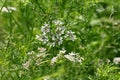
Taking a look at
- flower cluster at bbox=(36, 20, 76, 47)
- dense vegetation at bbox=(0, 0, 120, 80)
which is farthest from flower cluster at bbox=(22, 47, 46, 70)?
flower cluster at bbox=(36, 20, 76, 47)

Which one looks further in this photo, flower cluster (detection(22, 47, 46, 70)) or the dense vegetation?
the dense vegetation

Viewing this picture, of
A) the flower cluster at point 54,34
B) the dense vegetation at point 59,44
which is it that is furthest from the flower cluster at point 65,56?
the flower cluster at point 54,34

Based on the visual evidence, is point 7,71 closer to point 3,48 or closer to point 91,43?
point 3,48

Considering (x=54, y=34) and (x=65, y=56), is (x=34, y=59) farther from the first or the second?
(x=54, y=34)

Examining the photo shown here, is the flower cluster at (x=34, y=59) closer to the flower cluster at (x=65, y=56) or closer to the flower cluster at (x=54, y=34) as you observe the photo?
the flower cluster at (x=65, y=56)

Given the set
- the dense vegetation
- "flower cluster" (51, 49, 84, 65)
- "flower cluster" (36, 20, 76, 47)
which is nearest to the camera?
"flower cluster" (51, 49, 84, 65)

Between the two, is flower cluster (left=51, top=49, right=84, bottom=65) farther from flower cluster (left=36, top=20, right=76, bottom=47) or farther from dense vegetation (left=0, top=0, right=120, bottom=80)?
flower cluster (left=36, top=20, right=76, bottom=47)

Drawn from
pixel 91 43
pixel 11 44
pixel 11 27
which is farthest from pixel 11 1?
pixel 11 44

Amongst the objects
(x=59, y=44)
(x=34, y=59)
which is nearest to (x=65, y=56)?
(x=34, y=59)
